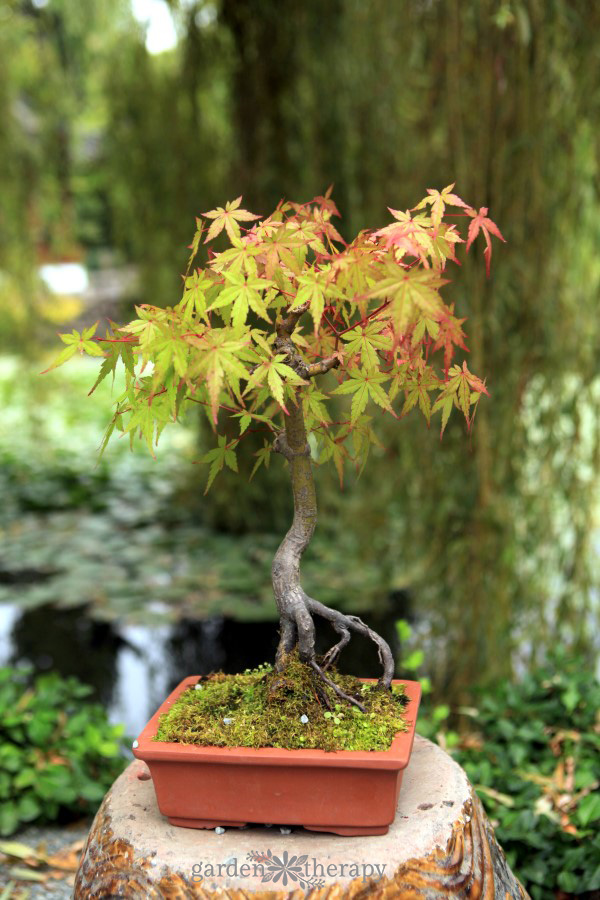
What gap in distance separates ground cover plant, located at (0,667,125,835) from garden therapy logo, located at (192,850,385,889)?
932mm

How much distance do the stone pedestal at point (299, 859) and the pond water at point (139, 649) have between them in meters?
1.81

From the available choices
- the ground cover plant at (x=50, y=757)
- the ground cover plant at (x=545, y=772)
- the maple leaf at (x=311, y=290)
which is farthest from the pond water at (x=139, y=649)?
the maple leaf at (x=311, y=290)

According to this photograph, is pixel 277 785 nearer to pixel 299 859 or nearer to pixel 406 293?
pixel 299 859

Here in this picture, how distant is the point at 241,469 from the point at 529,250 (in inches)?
75.9

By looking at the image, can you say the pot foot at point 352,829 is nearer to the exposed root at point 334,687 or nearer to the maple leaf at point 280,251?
the exposed root at point 334,687

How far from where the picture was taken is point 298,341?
1075 millimetres

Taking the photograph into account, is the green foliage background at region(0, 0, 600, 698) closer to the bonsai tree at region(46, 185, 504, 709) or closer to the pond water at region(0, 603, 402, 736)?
the pond water at region(0, 603, 402, 736)

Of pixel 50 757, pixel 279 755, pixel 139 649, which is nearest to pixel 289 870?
pixel 279 755

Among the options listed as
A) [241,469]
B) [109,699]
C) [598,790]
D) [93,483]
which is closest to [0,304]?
[93,483]

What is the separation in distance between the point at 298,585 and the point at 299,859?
1.02 ft

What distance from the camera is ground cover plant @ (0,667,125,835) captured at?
1.87 metres

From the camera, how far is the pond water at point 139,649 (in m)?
3.06

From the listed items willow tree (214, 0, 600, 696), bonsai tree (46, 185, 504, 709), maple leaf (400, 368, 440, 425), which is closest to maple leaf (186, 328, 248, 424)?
bonsai tree (46, 185, 504, 709)

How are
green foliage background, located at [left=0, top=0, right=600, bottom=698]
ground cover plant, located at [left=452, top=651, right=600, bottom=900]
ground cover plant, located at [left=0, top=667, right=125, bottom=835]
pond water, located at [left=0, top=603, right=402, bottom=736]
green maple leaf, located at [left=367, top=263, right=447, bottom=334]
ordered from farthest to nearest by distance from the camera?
pond water, located at [left=0, top=603, right=402, bottom=736]
green foliage background, located at [left=0, top=0, right=600, bottom=698]
ground cover plant, located at [left=0, top=667, right=125, bottom=835]
ground cover plant, located at [left=452, top=651, right=600, bottom=900]
green maple leaf, located at [left=367, top=263, right=447, bottom=334]
